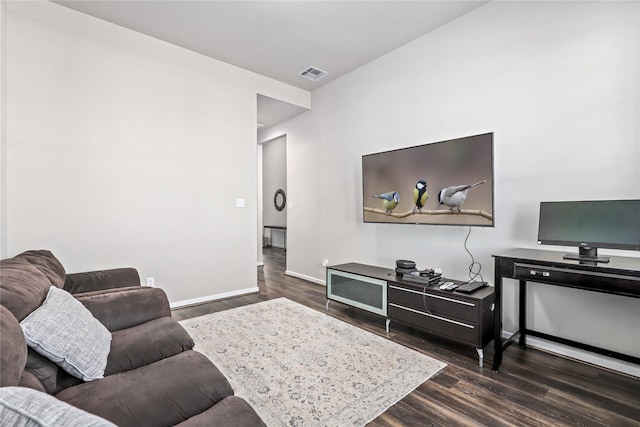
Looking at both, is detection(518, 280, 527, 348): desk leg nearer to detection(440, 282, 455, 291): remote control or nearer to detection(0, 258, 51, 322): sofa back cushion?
detection(440, 282, 455, 291): remote control

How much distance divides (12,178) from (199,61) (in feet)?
7.43

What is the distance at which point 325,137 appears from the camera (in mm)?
4613

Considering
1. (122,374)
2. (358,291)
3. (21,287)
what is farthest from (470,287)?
(21,287)

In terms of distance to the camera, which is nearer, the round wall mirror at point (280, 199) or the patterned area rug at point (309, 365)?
the patterned area rug at point (309, 365)

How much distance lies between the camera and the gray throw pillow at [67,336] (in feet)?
3.76

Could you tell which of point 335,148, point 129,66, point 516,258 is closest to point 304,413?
point 516,258

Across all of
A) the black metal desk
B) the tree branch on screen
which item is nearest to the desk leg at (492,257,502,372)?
the black metal desk

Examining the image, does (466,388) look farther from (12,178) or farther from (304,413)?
(12,178)

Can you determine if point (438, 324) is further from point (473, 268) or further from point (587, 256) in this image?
point (587, 256)

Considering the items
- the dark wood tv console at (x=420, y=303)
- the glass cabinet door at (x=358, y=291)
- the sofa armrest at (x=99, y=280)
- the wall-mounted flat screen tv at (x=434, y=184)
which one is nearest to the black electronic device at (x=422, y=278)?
the dark wood tv console at (x=420, y=303)

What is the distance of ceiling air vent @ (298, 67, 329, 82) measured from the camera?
416cm

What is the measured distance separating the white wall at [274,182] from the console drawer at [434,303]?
5.23 m

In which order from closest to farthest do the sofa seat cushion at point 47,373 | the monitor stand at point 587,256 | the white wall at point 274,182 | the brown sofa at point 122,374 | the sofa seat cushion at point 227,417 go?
the brown sofa at point 122,374 → the sofa seat cushion at point 227,417 → the sofa seat cushion at point 47,373 → the monitor stand at point 587,256 → the white wall at point 274,182

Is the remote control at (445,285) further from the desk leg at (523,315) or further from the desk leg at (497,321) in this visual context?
the desk leg at (523,315)
